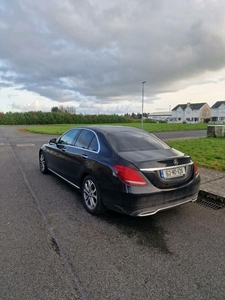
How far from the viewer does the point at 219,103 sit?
77500 mm

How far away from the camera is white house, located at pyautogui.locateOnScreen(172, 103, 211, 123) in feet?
256

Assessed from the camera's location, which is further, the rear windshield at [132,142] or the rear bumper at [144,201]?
the rear windshield at [132,142]

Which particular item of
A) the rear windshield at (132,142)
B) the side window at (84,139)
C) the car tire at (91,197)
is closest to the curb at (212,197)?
the rear windshield at (132,142)

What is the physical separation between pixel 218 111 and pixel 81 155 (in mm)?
84202

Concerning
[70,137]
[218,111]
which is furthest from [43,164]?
[218,111]

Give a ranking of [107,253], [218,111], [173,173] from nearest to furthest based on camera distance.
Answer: [107,253] → [173,173] → [218,111]

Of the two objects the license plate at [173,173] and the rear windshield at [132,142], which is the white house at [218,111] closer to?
the rear windshield at [132,142]

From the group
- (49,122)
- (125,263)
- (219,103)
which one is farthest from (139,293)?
(219,103)

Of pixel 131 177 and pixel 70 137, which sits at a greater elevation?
pixel 70 137

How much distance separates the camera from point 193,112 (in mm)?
79812

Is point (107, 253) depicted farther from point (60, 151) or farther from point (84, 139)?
point (60, 151)

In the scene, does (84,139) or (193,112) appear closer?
(84,139)

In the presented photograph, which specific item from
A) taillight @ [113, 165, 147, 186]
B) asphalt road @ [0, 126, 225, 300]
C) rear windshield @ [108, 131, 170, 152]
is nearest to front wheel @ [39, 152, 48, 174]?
asphalt road @ [0, 126, 225, 300]

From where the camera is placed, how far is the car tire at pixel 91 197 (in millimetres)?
3279
